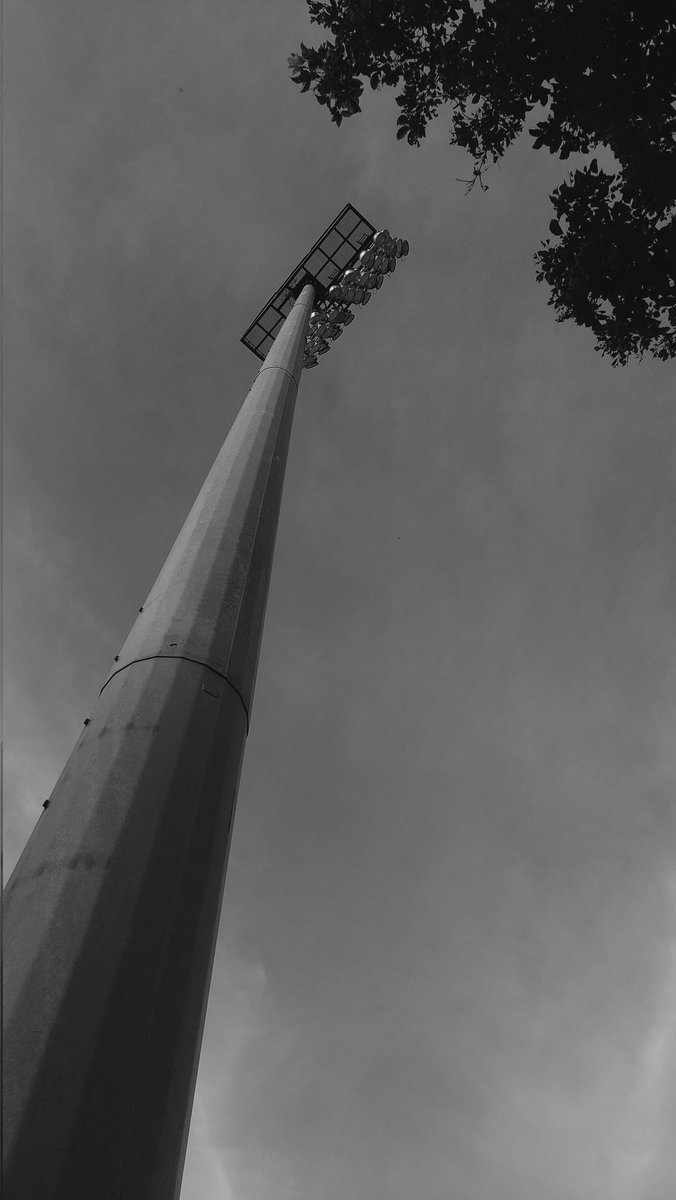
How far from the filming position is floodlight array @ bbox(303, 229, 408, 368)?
15.9 metres

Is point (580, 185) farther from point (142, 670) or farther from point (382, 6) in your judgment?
point (142, 670)

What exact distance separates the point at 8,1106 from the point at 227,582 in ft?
10.0

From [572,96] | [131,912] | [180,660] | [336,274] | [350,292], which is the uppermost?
[336,274]

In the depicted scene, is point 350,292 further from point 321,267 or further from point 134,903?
point 134,903

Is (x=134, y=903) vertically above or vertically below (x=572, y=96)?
below

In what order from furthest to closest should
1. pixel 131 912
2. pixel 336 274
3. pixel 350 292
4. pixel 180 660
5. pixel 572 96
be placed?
pixel 336 274, pixel 350 292, pixel 572 96, pixel 180 660, pixel 131 912

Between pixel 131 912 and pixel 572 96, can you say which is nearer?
pixel 131 912

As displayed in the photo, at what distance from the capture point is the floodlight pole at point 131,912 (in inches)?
91.9

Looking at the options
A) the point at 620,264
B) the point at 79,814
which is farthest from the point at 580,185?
the point at 79,814

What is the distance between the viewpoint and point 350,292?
15.9m

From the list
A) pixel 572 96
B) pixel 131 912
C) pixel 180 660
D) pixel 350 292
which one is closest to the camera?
pixel 131 912

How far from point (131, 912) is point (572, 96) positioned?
8.67 meters

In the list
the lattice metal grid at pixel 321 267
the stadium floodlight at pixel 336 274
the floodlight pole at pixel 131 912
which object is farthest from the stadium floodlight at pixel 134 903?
the lattice metal grid at pixel 321 267

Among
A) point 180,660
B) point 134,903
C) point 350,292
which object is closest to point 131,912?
point 134,903
